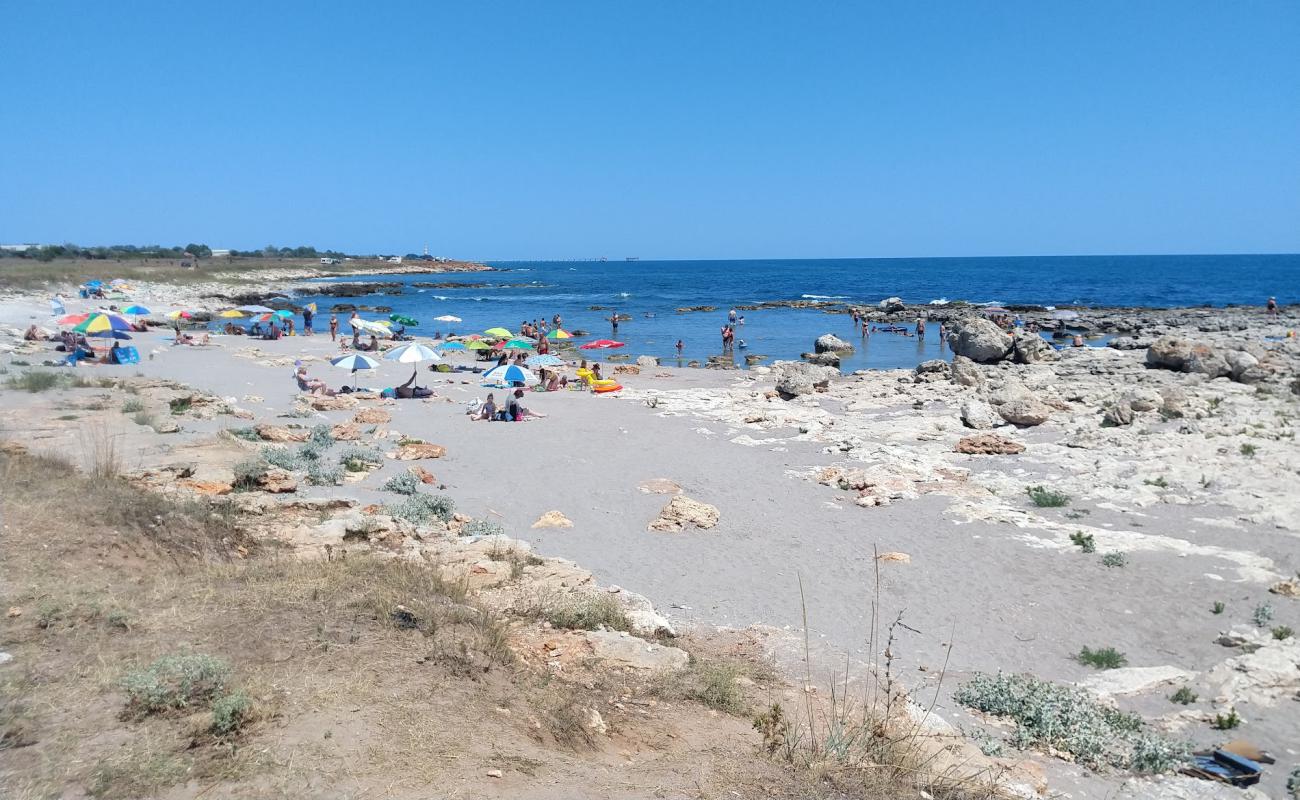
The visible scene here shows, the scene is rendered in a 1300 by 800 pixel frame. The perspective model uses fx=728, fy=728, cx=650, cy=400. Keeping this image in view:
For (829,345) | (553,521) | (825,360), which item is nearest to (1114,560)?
(553,521)

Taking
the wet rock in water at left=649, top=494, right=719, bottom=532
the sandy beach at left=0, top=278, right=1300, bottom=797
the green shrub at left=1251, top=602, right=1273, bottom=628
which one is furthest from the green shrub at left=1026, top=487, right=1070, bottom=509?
the wet rock in water at left=649, top=494, right=719, bottom=532

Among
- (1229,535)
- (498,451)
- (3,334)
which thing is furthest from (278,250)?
(1229,535)

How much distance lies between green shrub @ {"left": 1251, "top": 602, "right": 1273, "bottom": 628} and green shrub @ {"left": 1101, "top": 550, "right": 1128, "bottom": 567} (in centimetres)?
146

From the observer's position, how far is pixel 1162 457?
13172 millimetres

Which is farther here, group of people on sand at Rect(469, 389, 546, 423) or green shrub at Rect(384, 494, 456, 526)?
group of people on sand at Rect(469, 389, 546, 423)

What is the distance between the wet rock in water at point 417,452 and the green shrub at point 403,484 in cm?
170

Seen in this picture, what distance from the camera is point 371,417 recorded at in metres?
16.3

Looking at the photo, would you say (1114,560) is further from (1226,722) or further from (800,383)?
(800,383)

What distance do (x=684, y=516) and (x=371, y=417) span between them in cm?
895

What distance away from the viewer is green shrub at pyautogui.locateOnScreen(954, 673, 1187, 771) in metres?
5.38

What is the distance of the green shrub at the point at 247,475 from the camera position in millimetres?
9551

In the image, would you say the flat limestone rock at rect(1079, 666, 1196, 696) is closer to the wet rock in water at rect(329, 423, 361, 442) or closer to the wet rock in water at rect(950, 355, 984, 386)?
the wet rock in water at rect(329, 423, 361, 442)

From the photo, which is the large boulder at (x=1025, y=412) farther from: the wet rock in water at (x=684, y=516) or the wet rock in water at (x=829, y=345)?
the wet rock in water at (x=829, y=345)

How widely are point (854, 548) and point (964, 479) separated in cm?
396
